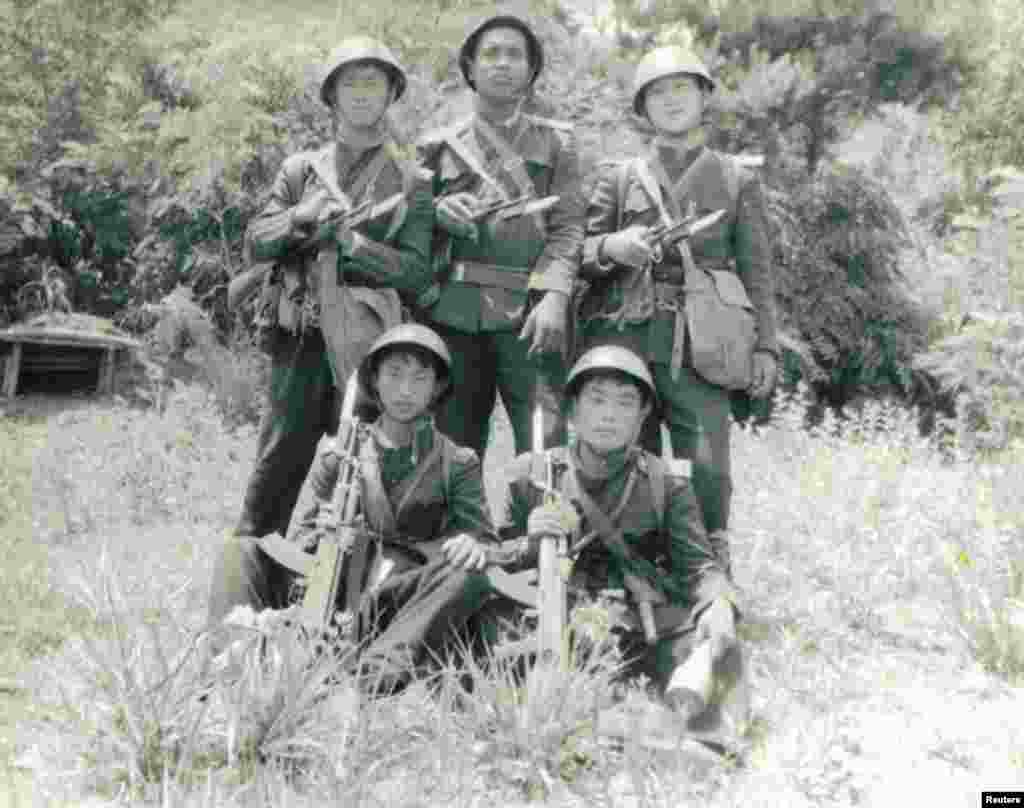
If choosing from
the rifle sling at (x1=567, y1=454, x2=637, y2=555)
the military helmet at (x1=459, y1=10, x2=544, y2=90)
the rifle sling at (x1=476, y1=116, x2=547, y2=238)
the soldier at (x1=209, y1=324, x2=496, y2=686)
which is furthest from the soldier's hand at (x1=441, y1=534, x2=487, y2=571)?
the military helmet at (x1=459, y1=10, x2=544, y2=90)

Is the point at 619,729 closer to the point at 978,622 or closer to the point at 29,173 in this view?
the point at 978,622

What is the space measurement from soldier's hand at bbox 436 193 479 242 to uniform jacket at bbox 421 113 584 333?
0.11 meters

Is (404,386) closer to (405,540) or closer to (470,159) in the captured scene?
(405,540)

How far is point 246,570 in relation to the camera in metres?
4.12

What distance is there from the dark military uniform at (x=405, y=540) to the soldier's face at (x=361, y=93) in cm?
125

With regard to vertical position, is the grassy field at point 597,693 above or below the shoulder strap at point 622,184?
below

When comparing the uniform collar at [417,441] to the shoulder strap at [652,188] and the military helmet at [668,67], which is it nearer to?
the shoulder strap at [652,188]

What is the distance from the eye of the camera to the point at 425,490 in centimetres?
422

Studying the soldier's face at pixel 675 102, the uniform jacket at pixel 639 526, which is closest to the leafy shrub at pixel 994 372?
the soldier's face at pixel 675 102

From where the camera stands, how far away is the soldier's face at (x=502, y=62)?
466cm

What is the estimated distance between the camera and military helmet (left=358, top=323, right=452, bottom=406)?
13.8 feet

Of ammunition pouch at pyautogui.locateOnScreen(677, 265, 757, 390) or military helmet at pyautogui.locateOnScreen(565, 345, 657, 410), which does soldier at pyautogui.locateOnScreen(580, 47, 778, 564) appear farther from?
military helmet at pyautogui.locateOnScreen(565, 345, 657, 410)

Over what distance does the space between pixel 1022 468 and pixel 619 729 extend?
12.5ft

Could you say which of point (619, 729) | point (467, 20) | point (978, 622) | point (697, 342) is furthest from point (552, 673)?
point (467, 20)
